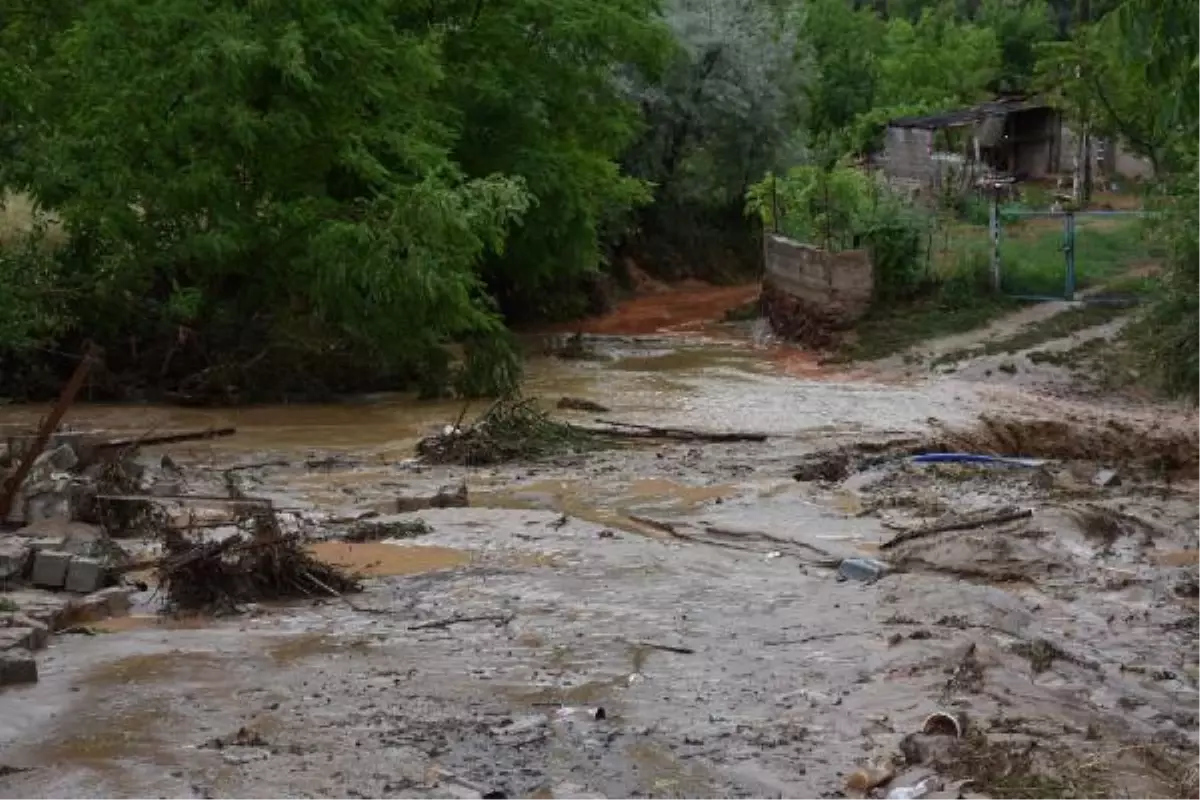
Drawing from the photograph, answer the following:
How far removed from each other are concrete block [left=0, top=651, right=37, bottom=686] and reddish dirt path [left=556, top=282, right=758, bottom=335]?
25049mm

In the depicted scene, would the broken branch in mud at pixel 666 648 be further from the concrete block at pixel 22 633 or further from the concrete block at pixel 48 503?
the concrete block at pixel 48 503

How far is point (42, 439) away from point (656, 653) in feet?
14.3

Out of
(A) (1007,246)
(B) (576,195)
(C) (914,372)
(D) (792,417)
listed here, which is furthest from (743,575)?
(A) (1007,246)

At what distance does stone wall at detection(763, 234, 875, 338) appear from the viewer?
90.5 feet

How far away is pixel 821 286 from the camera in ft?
92.2

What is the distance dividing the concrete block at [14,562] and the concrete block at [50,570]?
0.30 feet

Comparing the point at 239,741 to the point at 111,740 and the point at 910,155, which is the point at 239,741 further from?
the point at 910,155

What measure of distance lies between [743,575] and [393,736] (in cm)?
423

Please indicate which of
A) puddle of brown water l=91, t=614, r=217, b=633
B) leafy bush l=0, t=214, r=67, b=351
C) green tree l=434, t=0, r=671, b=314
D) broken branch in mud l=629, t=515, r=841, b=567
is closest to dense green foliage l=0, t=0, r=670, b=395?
leafy bush l=0, t=214, r=67, b=351

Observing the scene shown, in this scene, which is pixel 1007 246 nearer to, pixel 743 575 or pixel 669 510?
pixel 669 510

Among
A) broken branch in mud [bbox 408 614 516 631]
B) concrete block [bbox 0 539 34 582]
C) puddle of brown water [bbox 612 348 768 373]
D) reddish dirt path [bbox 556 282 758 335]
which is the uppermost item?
reddish dirt path [bbox 556 282 758 335]

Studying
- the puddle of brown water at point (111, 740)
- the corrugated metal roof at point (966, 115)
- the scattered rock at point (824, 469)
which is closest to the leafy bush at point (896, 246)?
the scattered rock at point (824, 469)

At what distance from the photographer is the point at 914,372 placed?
79.3ft

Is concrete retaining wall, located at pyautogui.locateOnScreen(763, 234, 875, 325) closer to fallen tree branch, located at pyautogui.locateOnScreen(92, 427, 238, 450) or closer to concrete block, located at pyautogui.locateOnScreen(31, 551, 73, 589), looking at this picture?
fallen tree branch, located at pyautogui.locateOnScreen(92, 427, 238, 450)
